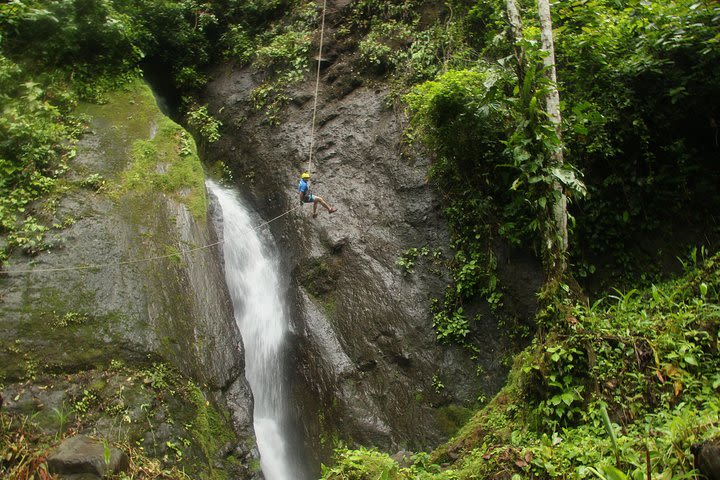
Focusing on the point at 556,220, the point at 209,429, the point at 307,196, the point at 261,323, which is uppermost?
the point at 307,196

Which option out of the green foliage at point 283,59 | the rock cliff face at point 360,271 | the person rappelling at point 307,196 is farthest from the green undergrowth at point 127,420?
the green foliage at point 283,59

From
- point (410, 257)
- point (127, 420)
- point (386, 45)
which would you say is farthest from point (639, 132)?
point (127, 420)

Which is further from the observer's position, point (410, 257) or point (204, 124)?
point (204, 124)

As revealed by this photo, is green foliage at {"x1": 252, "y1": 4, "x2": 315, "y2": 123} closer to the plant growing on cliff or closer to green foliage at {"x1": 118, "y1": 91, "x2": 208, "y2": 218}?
the plant growing on cliff

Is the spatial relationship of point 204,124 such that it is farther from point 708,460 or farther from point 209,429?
point 708,460

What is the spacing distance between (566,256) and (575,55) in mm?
3344

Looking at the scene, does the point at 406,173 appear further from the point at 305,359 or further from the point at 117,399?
the point at 117,399

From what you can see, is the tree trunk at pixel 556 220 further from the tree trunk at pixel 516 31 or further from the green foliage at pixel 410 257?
the green foliage at pixel 410 257

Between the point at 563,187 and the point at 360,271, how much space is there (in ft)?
13.2

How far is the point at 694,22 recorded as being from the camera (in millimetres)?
6297

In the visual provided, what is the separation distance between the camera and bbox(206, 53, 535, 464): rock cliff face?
7723mm

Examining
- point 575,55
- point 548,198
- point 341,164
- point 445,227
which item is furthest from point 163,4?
point 548,198

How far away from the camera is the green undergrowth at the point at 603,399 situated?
3.99 meters

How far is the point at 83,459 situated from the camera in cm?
512
